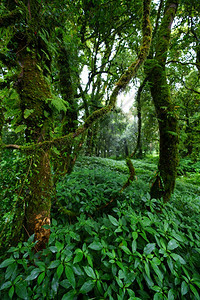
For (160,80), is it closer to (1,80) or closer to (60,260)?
(1,80)

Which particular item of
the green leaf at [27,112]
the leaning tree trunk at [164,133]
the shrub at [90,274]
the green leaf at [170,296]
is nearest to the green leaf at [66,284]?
the shrub at [90,274]

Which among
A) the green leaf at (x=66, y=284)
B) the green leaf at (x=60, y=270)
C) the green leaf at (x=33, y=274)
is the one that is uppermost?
the green leaf at (x=60, y=270)

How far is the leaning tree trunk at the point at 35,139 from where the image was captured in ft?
5.00

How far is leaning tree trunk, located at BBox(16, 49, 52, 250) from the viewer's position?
1.52m

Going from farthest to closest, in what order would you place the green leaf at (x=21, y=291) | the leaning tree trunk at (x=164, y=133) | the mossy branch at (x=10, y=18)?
the leaning tree trunk at (x=164, y=133) < the mossy branch at (x=10, y=18) < the green leaf at (x=21, y=291)

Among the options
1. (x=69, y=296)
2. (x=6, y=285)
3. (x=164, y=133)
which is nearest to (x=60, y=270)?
(x=69, y=296)

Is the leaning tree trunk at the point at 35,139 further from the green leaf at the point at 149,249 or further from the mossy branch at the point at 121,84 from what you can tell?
the green leaf at the point at 149,249

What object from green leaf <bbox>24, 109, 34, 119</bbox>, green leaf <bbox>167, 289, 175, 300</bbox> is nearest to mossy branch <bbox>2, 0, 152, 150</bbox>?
green leaf <bbox>24, 109, 34, 119</bbox>

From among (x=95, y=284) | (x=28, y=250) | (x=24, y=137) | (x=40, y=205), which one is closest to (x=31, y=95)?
(x=24, y=137)

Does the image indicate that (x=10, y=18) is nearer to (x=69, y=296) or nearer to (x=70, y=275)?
(x=70, y=275)

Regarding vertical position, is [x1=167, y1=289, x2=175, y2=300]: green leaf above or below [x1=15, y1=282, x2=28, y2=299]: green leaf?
below

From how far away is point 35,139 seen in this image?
158 cm

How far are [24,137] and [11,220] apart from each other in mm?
917

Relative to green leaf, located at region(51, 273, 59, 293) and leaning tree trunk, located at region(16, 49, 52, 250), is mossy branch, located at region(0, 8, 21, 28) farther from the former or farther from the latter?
green leaf, located at region(51, 273, 59, 293)
